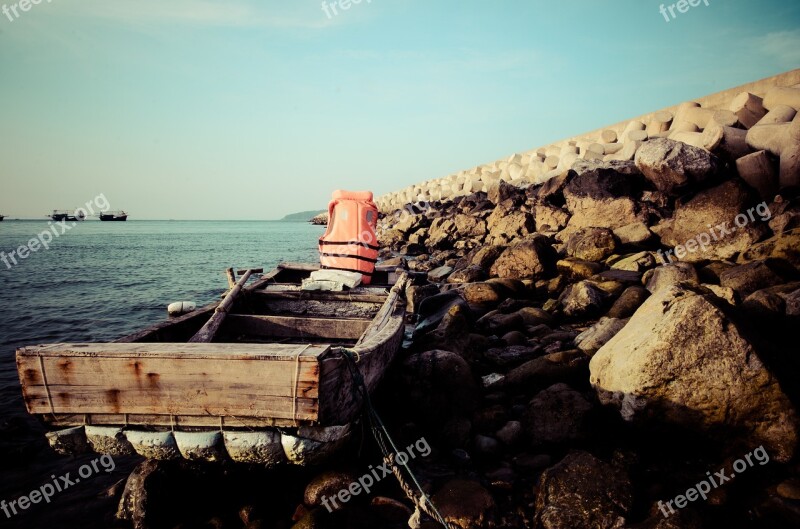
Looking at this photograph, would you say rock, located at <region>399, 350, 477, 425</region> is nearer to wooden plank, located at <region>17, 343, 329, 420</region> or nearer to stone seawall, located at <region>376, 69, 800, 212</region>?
wooden plank, located at <region>17, 343, 329, 420</region>

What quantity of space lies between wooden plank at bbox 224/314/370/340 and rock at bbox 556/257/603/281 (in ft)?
21.3

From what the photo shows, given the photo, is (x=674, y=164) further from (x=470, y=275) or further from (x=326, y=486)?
(x=326, y=486)

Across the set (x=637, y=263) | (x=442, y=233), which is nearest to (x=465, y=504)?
(x=637, y=263)

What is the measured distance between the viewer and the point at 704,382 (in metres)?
3.54

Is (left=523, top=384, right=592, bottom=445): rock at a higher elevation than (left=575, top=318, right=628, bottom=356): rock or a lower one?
lower

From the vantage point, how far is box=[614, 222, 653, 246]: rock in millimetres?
10414

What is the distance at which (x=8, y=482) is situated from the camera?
412cm

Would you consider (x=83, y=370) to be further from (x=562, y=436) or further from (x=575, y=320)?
(x=575, y=320)

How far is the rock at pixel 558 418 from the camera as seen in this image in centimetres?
389

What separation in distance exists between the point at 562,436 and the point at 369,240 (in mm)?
4571

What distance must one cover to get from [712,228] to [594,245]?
8.24 feet

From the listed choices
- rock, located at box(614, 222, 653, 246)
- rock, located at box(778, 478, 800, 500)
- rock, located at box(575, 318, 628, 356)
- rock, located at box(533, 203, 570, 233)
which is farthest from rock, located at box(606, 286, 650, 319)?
rock, located at box(533, 203, 570, 233)

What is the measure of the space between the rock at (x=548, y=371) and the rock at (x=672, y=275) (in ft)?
10.8

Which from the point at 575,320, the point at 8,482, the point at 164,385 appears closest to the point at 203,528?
the point at 164,385
